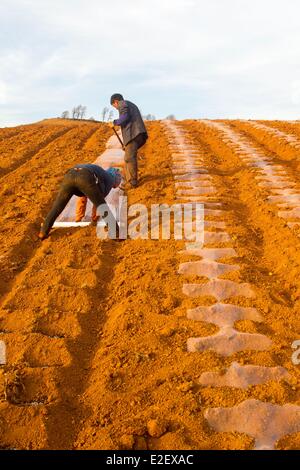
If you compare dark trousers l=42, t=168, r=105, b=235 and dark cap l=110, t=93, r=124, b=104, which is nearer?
dark trousers l=42, t=168, r=105, b=235

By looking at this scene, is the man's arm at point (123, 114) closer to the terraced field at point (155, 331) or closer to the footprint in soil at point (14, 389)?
the terraced field at point (155, 331)

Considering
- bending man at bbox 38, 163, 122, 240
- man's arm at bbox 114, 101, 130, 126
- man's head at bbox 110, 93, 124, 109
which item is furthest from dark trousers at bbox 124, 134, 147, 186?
bending man at bbox 38, 163, 122, 240

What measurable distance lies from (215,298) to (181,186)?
148 inches

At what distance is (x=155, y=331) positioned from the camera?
362cm

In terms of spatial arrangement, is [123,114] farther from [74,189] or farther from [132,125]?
[74,189]

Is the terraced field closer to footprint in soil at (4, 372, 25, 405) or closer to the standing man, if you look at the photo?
footprint in soil at (4, 372, 25, 405)

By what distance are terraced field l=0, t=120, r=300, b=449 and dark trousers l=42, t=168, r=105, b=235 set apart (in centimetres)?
27

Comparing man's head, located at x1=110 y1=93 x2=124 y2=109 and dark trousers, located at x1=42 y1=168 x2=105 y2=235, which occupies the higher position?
man's head, located at x1=110 y1=93 x2=124 y2=109

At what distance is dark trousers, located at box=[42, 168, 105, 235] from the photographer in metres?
5.63

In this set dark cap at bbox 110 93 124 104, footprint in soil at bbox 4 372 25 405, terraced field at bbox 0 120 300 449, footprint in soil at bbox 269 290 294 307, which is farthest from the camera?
dark cap at bbox 110 93 124 104

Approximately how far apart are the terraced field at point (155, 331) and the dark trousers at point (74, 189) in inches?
10.4

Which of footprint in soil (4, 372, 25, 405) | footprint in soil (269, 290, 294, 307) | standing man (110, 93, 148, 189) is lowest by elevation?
footprint in soil (4, 372, 25, 405)

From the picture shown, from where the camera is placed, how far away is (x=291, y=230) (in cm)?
564
